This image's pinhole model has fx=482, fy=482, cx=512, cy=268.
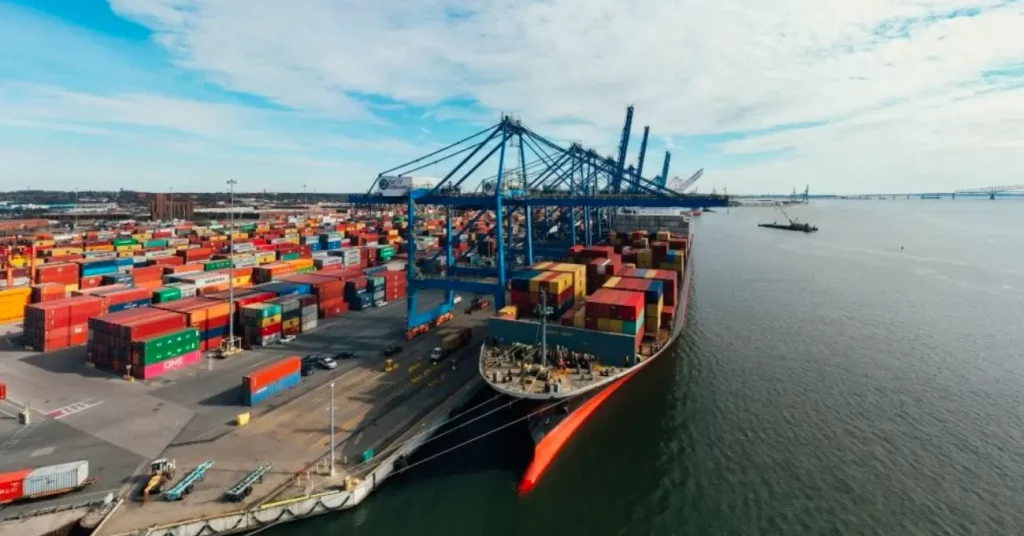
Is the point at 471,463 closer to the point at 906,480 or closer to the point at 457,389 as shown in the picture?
the point at 457,389

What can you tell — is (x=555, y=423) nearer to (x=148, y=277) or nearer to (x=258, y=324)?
(x=258, y=324)

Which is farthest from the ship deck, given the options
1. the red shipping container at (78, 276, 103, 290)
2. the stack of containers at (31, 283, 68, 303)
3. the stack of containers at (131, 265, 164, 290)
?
the red shipping container at (78, 276, 103, 290)

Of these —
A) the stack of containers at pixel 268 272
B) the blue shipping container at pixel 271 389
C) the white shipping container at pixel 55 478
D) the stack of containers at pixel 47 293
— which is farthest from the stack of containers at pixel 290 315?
the stack of containers at pixel 47 293

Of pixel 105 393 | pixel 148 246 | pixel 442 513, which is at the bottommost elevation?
pixel 442 513

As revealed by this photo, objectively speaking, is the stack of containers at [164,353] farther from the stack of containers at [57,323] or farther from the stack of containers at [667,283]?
the stack of containers at [667,283]

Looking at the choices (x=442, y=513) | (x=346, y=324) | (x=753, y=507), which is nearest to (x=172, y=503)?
(x=442, y=513)

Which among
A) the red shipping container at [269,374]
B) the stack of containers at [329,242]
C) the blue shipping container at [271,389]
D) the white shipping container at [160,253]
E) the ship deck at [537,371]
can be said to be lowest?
the blue shipping container at [271,389]

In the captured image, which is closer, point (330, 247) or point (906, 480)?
point (906, 480)
